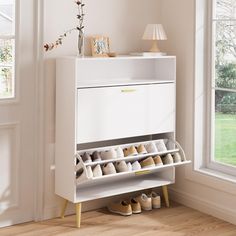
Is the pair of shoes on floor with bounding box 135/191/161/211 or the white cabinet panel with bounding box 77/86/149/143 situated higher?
the white cabinet panel with bounding box 77/86/149/143

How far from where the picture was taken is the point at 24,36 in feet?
12.3

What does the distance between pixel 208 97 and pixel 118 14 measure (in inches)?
37.8

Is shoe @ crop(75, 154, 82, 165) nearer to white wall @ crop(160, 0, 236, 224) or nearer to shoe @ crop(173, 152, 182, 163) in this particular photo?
shoe @ crop(173, 152, 182, 163)

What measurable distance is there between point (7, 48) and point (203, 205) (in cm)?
190

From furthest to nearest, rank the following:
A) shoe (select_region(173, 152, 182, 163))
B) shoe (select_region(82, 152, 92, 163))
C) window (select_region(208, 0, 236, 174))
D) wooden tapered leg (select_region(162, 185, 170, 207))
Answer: wooden tapered leg (select_region(162, 185, 170, 207)) → shoe (select_region(173, 152, 182, 163)) → window (select_region(208, 0, 236, 174)) → shoe (select_region(82, 152, 92, 163))

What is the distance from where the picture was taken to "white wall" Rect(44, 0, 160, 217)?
12.6ft

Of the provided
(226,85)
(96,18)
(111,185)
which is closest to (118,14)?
(96,18)

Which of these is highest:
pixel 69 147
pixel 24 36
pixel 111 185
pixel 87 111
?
pixel 24 36

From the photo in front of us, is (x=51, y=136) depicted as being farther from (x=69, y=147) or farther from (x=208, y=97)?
(x=208, y=97)

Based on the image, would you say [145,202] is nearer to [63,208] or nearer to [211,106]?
[63,208]

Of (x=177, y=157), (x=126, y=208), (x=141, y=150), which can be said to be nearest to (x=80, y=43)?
(x=141, y=150)

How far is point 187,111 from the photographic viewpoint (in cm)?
424

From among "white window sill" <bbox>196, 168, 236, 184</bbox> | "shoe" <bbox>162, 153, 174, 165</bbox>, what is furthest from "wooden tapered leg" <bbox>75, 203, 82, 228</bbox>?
"white window sill" <bbox>196, 168, 236, 184</bbox>

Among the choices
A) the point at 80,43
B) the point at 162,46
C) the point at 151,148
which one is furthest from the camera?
the point at 162,46
